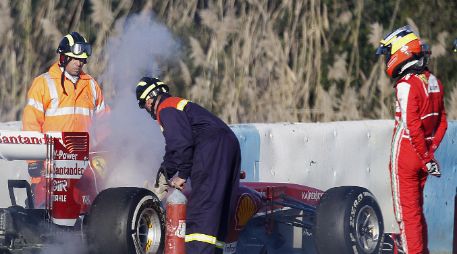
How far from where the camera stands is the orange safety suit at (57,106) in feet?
32.4

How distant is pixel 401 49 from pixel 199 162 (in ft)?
7.01

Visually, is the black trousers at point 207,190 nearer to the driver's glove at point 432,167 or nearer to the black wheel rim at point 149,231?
the black wheel rim at point 149,231

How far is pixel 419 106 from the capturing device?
894cm

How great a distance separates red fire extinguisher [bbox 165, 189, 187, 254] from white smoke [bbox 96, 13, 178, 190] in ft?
4.48

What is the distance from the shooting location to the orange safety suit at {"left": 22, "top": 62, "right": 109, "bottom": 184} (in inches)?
389

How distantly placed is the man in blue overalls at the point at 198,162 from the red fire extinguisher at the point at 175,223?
10.4 inches

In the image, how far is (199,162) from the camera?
7996 mm

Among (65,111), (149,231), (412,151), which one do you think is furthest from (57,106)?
(412,151)

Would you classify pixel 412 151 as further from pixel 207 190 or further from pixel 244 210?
pixel 207 190

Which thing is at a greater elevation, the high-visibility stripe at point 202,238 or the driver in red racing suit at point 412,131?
the driver in red racing suit at point 412,131

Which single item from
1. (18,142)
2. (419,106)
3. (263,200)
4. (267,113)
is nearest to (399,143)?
(419,106)

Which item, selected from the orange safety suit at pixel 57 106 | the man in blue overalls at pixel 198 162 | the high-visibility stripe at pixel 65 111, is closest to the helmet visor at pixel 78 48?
the orange safety suit at pixel 57 106

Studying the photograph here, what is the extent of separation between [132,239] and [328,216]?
1898mm

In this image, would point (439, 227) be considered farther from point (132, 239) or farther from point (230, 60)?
point (132, 239)
